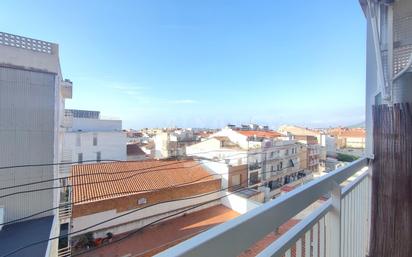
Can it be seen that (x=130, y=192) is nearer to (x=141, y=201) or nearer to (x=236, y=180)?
(x=141, y=201)

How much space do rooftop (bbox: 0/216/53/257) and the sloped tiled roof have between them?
1927 millimetres

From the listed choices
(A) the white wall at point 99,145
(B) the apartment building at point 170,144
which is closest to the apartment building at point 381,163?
(A) the white wall at point 99,145

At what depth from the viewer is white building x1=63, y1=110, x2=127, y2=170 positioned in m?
13.8

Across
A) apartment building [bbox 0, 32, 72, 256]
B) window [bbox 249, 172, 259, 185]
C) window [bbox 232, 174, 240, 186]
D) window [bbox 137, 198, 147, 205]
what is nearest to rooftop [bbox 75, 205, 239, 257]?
window [bbox 137, 198, 147, 205]

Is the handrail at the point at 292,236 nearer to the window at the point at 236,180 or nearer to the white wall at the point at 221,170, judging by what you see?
the white wall at the point at 221,170

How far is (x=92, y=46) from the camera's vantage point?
19.1ft

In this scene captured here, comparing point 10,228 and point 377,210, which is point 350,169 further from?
point 10,228

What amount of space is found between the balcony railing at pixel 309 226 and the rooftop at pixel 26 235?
5051 mm

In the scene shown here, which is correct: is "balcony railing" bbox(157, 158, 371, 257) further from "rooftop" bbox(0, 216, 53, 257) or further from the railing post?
"rooftop" bbox(0, 216, 53, 257)

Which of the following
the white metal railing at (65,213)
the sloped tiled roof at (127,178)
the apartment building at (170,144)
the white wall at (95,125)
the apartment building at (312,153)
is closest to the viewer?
the white metal railing at (65,213)

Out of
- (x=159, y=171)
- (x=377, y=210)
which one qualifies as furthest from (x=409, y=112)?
(x=159, y=171)

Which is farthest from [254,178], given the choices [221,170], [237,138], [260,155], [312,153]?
[312,153]

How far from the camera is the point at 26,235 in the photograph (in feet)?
15.7

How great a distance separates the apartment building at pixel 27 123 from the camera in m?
5.61
